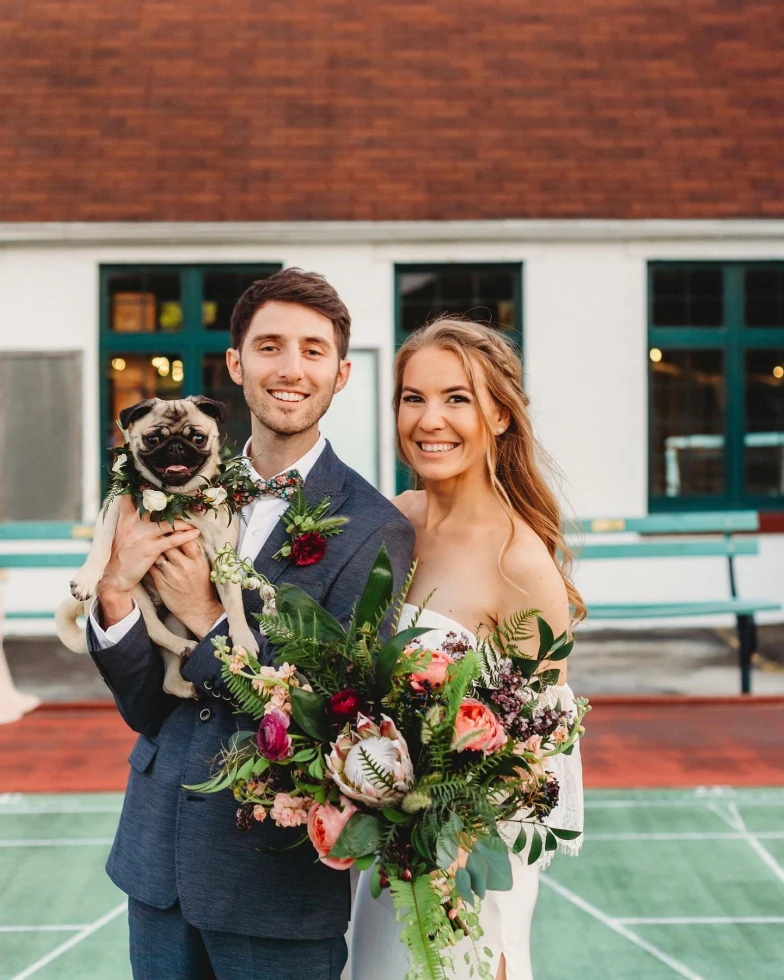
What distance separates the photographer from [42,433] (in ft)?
31.3

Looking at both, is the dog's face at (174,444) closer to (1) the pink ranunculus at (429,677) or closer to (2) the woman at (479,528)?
(2) the woman at (479,528)

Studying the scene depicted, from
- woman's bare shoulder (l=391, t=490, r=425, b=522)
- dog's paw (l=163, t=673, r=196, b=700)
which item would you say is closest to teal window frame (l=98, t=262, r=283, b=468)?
woman's bare shoulder (l=391, t=490, r=425, b=522)

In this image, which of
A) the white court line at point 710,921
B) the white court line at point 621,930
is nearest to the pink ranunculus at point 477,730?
the white court line at point 621,930

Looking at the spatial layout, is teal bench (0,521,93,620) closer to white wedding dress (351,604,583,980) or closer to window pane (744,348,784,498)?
white wedding dress (351,604,583,980)

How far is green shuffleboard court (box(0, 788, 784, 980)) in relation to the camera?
3537mm

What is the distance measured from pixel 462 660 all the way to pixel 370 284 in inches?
318

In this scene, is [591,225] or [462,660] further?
[591,225]

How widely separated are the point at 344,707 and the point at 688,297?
8.97 m

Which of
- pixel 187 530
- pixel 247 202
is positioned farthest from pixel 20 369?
pixel 187 530

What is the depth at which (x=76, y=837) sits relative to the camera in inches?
183

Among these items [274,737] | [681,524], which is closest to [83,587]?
[274,737]

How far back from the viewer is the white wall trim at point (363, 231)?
926 centimetres

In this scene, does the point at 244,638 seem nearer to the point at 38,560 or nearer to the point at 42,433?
the point at 38,560

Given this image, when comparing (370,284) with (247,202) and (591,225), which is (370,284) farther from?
(591,225)
